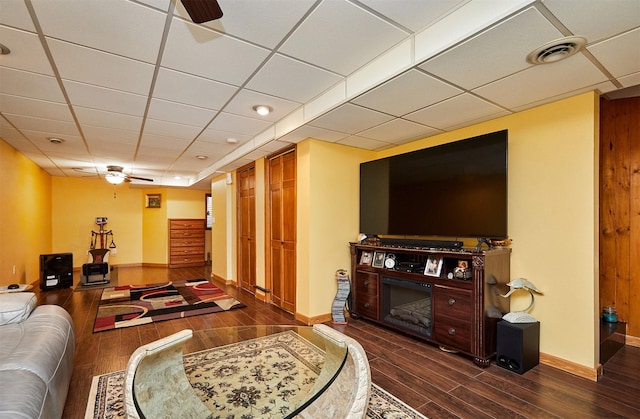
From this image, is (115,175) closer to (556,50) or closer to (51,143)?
(51,143)

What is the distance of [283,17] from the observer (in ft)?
5.87

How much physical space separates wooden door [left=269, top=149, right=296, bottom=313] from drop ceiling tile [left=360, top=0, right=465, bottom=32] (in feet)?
8.10

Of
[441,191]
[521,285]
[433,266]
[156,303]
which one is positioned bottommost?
[156,303]

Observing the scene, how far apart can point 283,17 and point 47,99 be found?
8.54 feet

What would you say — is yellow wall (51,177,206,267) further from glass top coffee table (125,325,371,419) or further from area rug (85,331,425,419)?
glass top coffee table (125,325,371,419)

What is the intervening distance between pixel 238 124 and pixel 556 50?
308cm

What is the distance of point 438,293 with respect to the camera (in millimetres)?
2990

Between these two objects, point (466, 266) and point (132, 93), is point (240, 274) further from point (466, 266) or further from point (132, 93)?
point (466, 266)

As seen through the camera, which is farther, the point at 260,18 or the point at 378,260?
the point at 378,260

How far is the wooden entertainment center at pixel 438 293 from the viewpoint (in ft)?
8.77

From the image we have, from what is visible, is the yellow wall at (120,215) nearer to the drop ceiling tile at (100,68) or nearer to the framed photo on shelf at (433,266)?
the drop ceiling tile at (100,68)

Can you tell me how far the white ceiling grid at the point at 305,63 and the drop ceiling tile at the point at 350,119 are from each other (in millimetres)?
23

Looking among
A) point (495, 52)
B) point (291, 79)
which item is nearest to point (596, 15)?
point (495, 52)

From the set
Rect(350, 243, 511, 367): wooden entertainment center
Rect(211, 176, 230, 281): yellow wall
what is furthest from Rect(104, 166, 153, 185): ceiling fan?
Rect(350, 243, 511, 367): wooden entertainment center
